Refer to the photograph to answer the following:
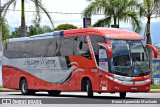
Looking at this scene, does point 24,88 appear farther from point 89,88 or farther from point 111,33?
point 111,33

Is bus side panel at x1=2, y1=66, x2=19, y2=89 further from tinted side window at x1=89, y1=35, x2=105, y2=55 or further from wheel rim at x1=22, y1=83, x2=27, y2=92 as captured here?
tinted side window at x1=89, y1=35, x2=105, y2=55

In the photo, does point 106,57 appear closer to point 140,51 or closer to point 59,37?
point 140,51

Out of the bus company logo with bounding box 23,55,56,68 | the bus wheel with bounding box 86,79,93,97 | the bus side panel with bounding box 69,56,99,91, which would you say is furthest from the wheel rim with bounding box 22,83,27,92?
the bus wheel with bounding box 86,79,93,97

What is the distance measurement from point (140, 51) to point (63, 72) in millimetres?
4554

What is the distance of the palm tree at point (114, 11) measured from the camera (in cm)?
4091

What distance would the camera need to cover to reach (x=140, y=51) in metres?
25.5

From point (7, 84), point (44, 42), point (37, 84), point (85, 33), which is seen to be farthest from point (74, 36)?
point (7, 84)

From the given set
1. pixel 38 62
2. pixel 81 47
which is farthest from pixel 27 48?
pixel 81 47

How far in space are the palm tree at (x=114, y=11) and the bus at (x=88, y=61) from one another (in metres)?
11.1

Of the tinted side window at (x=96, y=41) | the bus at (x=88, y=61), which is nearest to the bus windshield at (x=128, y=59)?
the bus at (x=88, y=61)

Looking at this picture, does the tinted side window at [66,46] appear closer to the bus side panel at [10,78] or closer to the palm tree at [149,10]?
the bus side panel at [10,78]

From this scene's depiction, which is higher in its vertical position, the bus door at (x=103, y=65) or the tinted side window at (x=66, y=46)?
the tinted side window at (x=66, y=46)

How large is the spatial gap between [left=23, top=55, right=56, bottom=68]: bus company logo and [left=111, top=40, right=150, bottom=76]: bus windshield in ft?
15.7

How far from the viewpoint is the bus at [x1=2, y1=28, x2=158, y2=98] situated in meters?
24.6
